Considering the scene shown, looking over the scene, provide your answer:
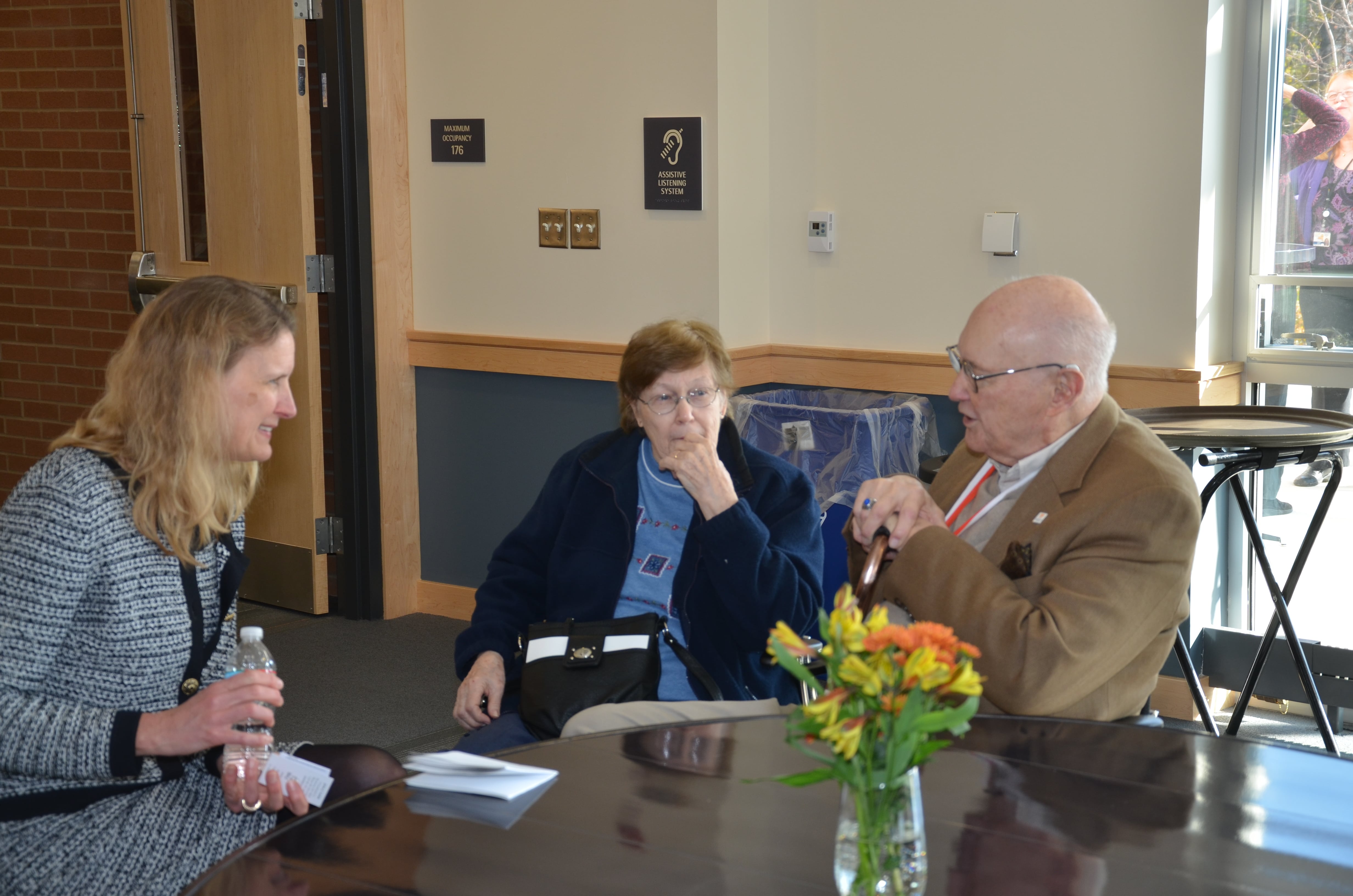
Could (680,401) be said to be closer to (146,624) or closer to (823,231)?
(146,624)

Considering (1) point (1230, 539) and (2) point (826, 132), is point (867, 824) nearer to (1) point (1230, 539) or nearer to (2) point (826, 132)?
(1) point (1230, 539)

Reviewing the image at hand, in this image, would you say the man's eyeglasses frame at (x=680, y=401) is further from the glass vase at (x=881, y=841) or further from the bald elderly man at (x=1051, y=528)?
the glass vase at (x=881, y=841)

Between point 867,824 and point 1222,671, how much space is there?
278cm

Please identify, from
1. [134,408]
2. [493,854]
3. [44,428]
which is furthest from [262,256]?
[493,854]

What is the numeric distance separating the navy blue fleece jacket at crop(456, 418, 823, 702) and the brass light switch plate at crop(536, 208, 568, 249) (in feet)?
5.92

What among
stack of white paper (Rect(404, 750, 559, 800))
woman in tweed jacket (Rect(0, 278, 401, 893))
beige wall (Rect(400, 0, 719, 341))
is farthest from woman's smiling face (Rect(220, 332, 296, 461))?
beige wall (Rect(400, 0, 719, 341))

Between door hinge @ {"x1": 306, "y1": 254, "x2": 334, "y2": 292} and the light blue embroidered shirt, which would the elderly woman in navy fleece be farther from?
door hinge @ {"x1": 306, "y1": 254, "x2": 334, "y2": 292}

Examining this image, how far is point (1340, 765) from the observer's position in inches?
58.3

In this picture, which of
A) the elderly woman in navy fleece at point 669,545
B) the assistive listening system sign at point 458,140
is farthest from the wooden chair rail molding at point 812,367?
the elderly woman in navy fleece at point 669,545

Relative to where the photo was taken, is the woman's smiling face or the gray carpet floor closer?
the woman's smiling face

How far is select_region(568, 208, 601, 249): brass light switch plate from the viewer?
405 centimetres

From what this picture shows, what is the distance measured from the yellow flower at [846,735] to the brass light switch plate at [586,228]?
3163 millimetres

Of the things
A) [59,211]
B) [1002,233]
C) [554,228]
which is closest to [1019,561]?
[1002,233]

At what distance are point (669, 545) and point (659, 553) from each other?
22 millimetres
